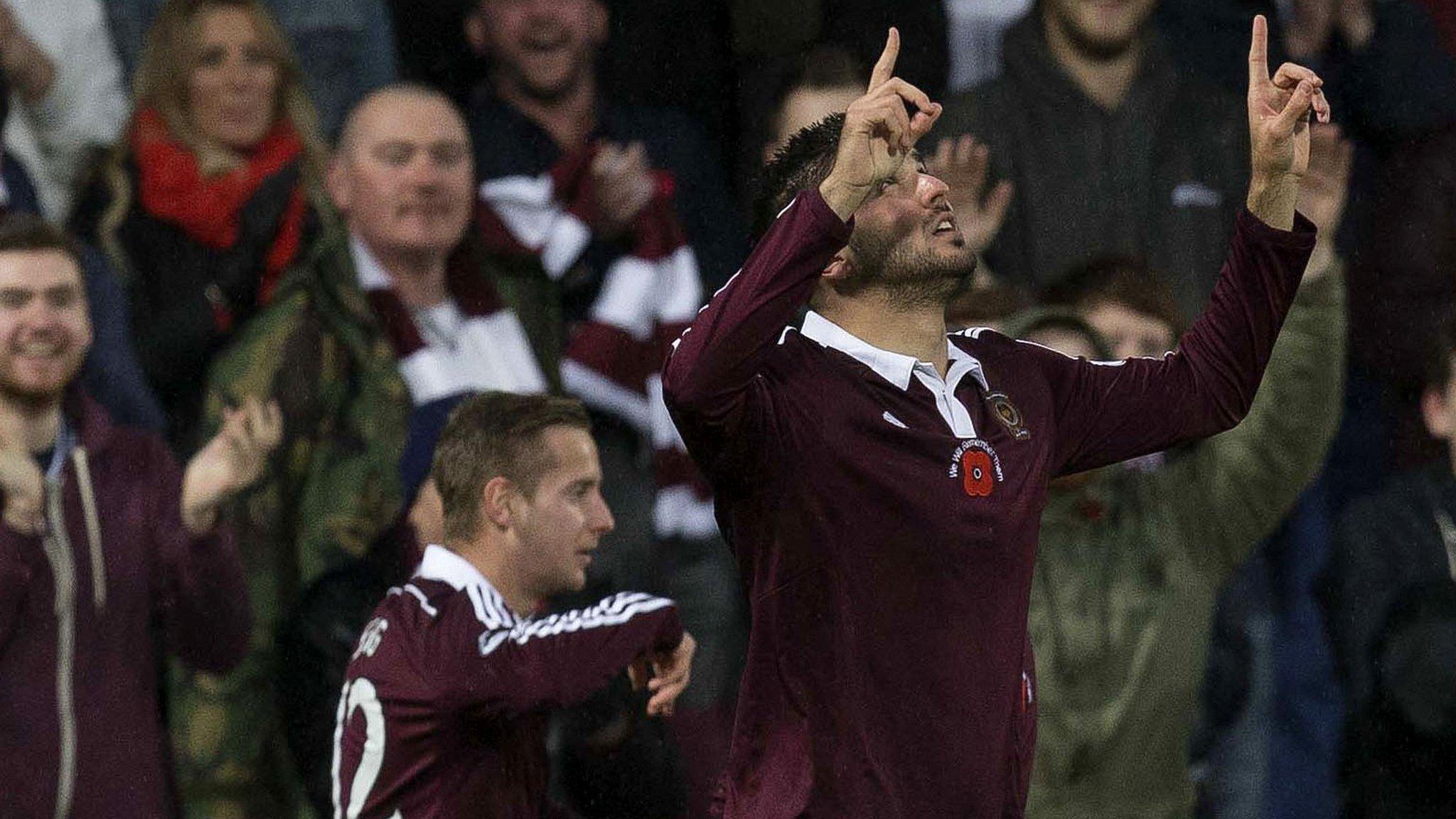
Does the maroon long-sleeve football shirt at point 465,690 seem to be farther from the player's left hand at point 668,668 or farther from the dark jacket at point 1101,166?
the dark jacket at point 1101,166

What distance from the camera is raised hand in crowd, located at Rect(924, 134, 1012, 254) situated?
5.78 metres

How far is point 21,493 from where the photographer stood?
5.24 metres

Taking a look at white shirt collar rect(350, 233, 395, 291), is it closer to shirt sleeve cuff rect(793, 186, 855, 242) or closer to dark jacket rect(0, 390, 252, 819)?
dark jacket rect(0, 390, 252, 819)

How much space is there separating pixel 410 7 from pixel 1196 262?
226 centimetres

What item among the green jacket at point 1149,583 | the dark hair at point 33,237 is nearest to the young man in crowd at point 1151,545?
the green jacket at point 1149,583

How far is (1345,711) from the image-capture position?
5820mm

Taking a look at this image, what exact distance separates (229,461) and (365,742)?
5.65 ft

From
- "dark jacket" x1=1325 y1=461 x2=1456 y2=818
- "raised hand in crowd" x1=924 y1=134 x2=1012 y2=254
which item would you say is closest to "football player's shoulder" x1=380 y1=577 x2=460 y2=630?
"raised hand in crowd" x1=924 y1=134 x2=1012 y2=254

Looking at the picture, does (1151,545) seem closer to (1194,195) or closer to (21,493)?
(1194,195)

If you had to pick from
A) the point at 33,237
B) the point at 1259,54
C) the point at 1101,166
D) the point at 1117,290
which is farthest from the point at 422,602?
the point at 1101,166

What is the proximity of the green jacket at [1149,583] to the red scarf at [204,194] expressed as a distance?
7.02ft

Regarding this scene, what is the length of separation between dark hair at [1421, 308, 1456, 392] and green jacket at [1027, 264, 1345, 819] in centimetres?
31

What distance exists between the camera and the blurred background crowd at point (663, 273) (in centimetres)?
561

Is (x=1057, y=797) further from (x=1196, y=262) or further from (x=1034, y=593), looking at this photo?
(x=1196, y=262)
